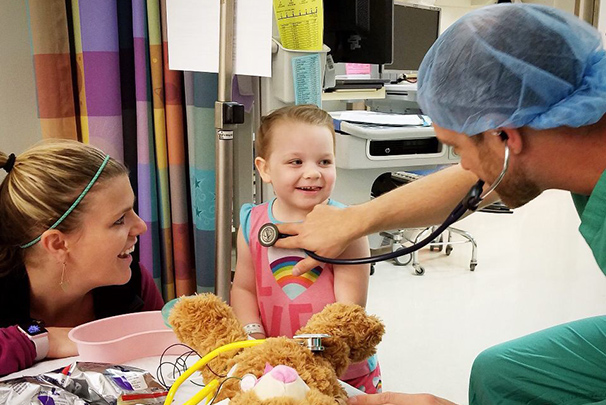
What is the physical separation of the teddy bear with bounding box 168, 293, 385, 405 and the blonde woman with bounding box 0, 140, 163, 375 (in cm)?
39

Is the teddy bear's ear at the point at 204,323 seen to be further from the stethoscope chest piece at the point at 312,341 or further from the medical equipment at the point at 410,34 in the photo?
the medical equipment at the point at 410,34

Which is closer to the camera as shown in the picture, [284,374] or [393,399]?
[284,374]

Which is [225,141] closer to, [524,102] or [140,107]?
[524,102]

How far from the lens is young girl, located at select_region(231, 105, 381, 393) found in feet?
4.20

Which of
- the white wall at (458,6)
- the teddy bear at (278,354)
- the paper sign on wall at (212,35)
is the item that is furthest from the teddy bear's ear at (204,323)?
the white wall at (458,6)

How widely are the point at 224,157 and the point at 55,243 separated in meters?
0.40

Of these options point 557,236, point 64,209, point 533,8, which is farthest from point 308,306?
point 557,236

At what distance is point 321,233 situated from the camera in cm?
126

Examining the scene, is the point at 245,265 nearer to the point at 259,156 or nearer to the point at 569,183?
the point at 259,156

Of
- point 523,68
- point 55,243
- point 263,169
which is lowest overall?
point 55,243

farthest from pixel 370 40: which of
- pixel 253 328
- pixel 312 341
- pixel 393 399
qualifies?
pixel 312 341

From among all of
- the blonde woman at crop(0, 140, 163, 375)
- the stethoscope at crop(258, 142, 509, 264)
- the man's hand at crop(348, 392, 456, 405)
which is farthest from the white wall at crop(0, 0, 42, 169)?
the man's hand at crop(348, 392, 456, 405)

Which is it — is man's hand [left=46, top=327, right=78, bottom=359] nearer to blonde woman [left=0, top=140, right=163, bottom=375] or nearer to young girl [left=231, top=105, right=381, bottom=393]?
blonde woman [left=0, top=140, right=163, bottom=375]

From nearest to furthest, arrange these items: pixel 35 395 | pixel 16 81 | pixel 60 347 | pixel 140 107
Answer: pixel 35 395, pixel 60 347, pixel 140 107, pixel 16 81
